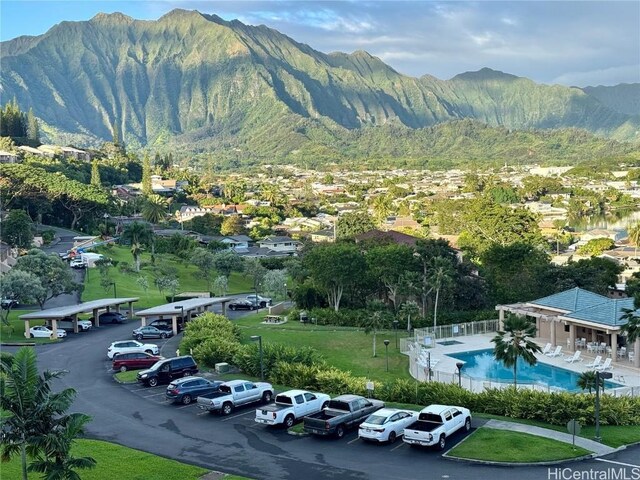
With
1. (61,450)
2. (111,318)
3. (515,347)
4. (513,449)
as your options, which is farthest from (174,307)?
(61,450)

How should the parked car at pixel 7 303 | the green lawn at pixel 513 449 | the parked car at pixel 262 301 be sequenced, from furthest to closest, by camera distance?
1. the parked car at pixel 262 301
2. the parked car at pixel 7 303
3. the green lawn at pixel 513 449

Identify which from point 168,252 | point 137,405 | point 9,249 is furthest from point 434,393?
point 168,252

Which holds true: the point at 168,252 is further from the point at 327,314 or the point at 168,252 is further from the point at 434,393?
the point at 434,393

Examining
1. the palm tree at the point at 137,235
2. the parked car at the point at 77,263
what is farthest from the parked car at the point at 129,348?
the parked car at the point at 77,263

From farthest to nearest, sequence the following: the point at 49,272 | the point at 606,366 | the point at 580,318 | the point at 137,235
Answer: the point at 137,235 → the point at 49,272 → the point at 580,318 → the point at 606,366

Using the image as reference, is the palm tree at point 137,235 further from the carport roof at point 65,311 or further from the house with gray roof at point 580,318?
the house with gray roof at point 580,318

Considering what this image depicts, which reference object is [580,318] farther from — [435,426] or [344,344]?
[435,426]
